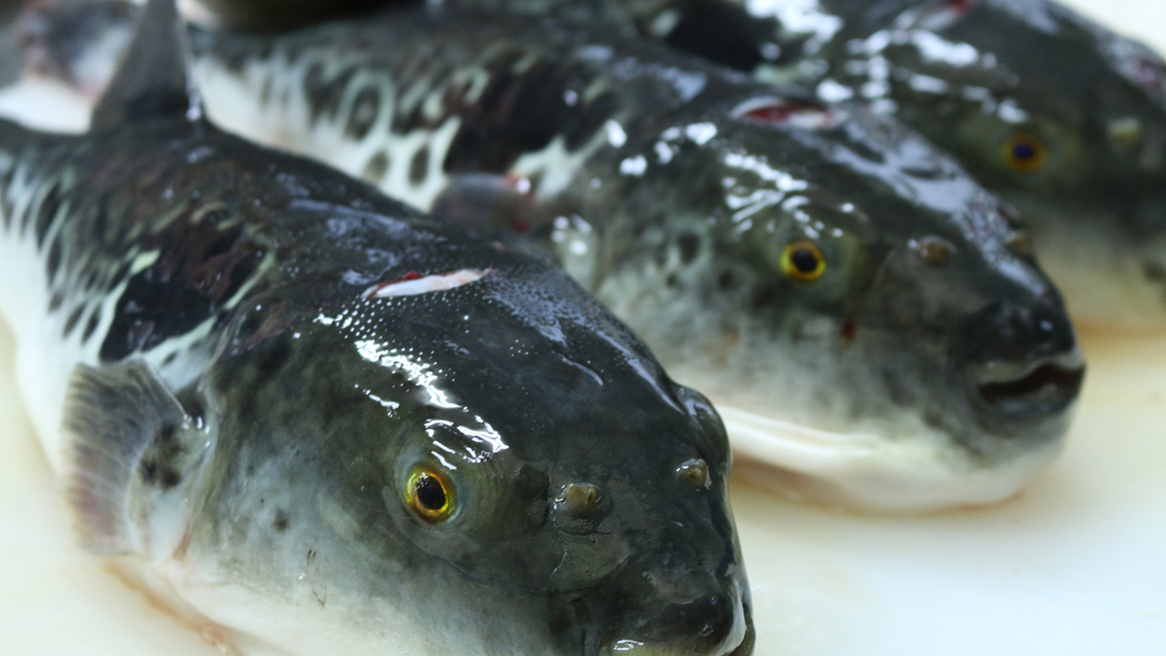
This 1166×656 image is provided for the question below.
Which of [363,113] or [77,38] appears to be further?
[77,38]

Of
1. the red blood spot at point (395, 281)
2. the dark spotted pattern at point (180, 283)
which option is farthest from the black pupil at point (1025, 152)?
the dark spotted pattern at point (180, 283)

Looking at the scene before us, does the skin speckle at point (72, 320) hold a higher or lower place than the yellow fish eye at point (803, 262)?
higher

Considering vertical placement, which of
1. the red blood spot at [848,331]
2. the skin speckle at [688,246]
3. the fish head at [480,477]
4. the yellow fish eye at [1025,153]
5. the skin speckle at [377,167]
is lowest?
the skin speckle at [377,167]

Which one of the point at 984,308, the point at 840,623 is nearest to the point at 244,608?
the point at 840,623

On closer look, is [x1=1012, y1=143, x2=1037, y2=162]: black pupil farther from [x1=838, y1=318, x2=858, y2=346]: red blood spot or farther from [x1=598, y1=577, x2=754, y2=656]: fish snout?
[x1=598, y1=577, x2=754, y2=656]: fish snout

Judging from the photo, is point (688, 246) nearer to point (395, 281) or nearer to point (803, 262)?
point (803, 262)

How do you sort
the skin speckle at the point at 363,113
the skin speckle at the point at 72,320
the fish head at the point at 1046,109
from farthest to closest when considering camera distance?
the skin speckle at the point at 363,113
the fish head at the point at 1046,109
the skin speckle at the point at 72,320

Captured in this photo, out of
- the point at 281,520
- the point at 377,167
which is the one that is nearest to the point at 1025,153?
the point at 377,167

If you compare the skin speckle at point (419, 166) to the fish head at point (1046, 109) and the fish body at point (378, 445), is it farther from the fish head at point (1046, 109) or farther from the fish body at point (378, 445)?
the fish head at point (1046, 109)
